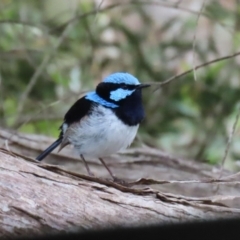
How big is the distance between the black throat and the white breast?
0.01 m

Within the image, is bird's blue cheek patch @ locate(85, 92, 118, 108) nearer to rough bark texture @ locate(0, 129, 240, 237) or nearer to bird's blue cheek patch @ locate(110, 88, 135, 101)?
bird's blue cheek patch @ locate(110, 88, 135, 101)

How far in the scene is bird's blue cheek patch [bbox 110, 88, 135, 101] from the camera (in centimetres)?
184

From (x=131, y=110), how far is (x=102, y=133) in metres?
0.11

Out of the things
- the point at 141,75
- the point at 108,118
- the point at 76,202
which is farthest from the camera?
the point at 141,75

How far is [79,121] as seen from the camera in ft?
6.13

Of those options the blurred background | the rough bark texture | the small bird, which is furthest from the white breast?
the blurred background

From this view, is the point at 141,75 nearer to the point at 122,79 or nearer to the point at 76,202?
the point at 122,79

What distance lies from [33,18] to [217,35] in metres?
1.23

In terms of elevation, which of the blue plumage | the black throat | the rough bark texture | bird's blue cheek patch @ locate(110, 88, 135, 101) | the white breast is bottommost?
the rough bark texture

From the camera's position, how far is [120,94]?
1.85 metres

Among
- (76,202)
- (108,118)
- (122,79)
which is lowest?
(76,202)

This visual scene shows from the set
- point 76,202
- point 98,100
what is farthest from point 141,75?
point 76,202

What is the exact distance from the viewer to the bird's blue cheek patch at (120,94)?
184 cm

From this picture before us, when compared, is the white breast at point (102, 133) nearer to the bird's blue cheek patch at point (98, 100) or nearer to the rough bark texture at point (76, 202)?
the bird's blue cheek patch at point (98, 100)
